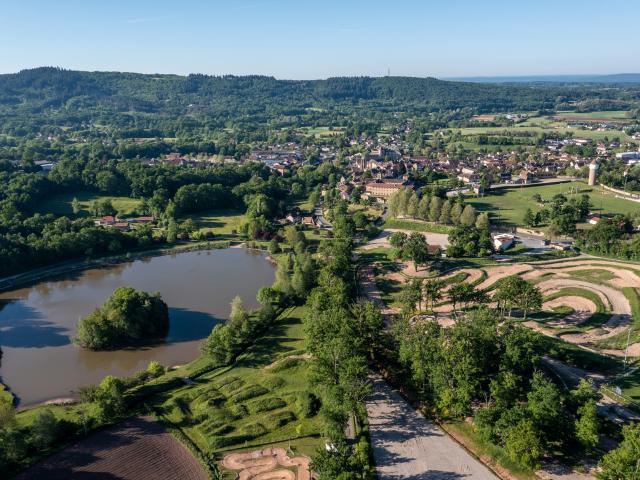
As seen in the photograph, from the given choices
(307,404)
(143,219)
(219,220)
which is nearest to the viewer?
(307,404)

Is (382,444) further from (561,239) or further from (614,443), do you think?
(561,239)

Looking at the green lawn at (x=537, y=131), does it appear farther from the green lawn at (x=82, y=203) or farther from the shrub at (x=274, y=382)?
the shrub at (x=274, y=382)

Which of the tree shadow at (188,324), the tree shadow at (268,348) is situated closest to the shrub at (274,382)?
the tree shadow at (268,348)

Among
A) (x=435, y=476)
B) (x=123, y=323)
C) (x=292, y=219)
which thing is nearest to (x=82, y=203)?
(x=292, y=219)

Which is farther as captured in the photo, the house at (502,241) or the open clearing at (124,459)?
the house at (502,241)

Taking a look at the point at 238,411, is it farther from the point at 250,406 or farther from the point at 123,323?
the point at 123,323

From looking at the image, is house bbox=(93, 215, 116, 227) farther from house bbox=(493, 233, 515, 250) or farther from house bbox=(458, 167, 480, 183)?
house bbox=(458, 167, 480, 183)

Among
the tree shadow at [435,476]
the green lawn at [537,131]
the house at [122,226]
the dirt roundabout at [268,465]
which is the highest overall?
the green lawn at [537,131]
